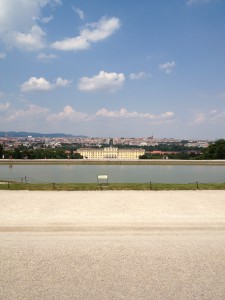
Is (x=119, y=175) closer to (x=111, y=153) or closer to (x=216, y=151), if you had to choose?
(x=216, y=151)

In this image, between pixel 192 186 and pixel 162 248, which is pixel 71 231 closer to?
pixel 162 248

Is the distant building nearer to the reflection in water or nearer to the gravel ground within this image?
the reflection in water

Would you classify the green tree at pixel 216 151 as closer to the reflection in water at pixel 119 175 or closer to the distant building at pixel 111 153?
the reflection in water at pixel 119 175

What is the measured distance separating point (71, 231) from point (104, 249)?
53.0 inches

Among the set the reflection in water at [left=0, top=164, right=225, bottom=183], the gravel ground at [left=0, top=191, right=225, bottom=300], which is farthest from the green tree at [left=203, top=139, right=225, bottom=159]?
the gravel ground at [left=0, top=191, right=225, bottom=300]

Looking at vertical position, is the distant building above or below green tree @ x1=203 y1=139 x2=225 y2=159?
below

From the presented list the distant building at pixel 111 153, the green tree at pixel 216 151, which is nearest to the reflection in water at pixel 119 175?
the green tree at pixel 216 151

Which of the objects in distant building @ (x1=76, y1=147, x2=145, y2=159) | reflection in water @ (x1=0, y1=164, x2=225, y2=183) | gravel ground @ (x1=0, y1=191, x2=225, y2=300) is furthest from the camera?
distant building @ (x1=76, y1=147, x2=145, y2=159)

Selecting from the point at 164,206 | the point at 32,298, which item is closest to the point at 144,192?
the point at 164,206

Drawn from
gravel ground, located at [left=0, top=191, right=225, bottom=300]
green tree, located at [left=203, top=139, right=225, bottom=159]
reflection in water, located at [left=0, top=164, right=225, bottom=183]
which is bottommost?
reflection in water, located at [left=0, top=164, right=225, bottom=183]

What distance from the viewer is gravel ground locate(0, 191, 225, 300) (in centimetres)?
454

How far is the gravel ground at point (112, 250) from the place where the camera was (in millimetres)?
4535

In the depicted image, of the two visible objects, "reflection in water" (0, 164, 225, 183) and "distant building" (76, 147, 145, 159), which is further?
"distant building" (76, 147, 145, 159)

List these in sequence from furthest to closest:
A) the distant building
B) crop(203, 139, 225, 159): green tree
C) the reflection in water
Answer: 1. the distant building
2. crop(203, 139, 225, 159): green tree
3. the reflection in water
